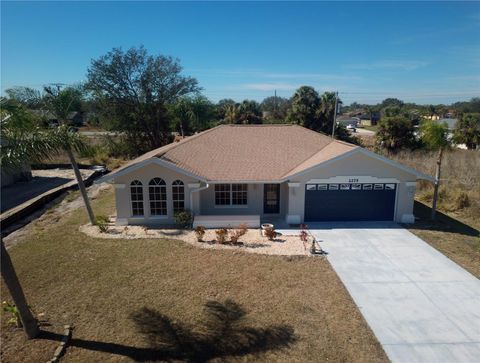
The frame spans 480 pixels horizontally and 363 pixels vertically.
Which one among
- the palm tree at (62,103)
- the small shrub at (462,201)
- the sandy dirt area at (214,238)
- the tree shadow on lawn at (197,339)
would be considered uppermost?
the palm tree at (62,103)

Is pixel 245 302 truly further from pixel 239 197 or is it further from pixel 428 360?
pixel 239 197

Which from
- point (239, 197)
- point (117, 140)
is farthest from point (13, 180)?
point (239, 197)

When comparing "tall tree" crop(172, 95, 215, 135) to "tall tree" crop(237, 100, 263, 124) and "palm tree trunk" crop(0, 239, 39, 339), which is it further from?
"palm tree trunk" crop(0, 239, 39, 339)

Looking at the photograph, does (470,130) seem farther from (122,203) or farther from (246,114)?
(122,203)

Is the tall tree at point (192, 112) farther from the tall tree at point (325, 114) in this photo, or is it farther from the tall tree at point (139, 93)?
the tall tree at point (325, 114)

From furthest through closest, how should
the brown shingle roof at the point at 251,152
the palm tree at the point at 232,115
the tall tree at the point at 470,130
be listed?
the palm tree at the point at 232,115, the tall tree at the point at 470,130, the brown shingle roof at the point at 251,152

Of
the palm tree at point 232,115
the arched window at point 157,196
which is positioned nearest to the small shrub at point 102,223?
the arched window at point 157,196

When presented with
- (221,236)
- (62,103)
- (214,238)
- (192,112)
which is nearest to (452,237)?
(221,236)
